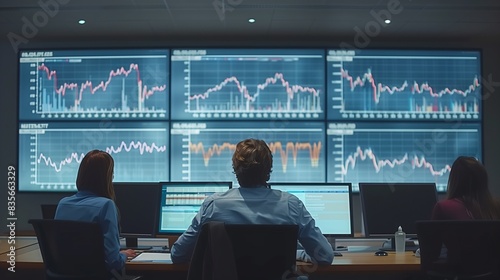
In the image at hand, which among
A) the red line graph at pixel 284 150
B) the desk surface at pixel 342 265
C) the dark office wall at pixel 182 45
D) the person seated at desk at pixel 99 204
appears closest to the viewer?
the person seated at desk at pixel 99 204

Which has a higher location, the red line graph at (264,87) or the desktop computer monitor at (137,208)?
the red line graph at (264,87)

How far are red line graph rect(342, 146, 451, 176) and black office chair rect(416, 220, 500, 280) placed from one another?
9.07ft

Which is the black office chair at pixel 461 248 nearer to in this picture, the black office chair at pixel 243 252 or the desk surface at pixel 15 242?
the black office chair at pixel 243 252

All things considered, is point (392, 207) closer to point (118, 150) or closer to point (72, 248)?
point (72, 248)

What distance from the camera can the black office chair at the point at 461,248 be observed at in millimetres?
2441

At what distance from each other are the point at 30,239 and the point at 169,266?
149 cm

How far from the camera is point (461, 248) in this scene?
8.14ft

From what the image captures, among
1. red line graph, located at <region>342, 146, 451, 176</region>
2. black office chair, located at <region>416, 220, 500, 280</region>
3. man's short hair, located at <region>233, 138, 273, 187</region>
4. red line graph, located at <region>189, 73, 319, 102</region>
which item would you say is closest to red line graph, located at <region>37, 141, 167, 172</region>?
red line graph, located at <region>189, 73, 319, 102</region>

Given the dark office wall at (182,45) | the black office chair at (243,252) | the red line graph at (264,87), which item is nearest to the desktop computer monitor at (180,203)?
the black office chair at (243,252)

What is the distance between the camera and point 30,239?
149 inches

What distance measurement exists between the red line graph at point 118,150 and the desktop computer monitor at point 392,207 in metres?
2.46

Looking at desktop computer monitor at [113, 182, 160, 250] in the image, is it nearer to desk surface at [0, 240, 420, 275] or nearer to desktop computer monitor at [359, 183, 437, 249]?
Answer: desk surface at [0, 240, 420, 275]

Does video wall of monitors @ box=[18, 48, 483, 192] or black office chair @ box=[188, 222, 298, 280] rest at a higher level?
video wall of monitors @ box=[18, 48, 483, 192]

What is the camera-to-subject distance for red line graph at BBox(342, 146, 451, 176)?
532cm
